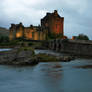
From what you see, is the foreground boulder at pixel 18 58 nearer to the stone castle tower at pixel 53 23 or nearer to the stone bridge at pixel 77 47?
the stone bridge at pixel 77 47

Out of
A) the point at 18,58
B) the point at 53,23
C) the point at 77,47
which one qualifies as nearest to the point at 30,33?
the point at 53,23

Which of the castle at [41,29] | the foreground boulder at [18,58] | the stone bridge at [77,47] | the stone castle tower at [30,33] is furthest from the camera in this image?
the castle at [41,29]

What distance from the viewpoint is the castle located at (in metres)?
92.2

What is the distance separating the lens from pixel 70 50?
45531 mm

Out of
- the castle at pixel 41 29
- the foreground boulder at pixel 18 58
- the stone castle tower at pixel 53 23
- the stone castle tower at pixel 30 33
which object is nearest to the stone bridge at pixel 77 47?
the foreground boulder at pixel 18 58

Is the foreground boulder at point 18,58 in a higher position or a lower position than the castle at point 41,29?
lower

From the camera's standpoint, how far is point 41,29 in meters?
97.7

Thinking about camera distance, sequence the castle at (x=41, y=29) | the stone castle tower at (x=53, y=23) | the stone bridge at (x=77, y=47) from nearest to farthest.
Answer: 1. the stone bridge at (x=77, y=47)
2. the castle at (x=41, y=29)
3. the stone castle tower at (x=53, y=23)

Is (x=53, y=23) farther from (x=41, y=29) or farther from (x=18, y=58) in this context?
(x=18, y=58)

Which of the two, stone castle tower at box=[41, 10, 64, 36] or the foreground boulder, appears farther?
stone castle tower at box=[41, 10, 64, 36]

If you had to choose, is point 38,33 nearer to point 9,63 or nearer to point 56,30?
point 56,30

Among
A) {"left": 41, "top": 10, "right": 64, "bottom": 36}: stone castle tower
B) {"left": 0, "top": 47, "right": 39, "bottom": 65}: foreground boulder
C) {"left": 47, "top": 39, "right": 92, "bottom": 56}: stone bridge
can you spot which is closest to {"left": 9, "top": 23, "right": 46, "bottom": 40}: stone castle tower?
{"left": 41, "top": 10, "right": 64, "bottom": 36}: stone castle tower

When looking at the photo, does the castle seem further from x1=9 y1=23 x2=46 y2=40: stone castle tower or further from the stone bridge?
the stone bridge

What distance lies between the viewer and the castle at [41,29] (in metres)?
92.2
